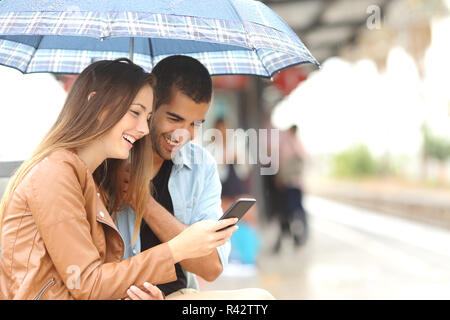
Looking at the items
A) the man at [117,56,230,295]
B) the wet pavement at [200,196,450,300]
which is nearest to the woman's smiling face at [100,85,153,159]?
the man at [117,56,230,295]

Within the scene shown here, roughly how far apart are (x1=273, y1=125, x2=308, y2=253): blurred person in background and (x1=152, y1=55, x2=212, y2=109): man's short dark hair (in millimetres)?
5150

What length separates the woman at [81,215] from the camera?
4.54 feet

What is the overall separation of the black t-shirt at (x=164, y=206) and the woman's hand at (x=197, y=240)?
0.49 meters

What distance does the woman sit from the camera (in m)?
1.38

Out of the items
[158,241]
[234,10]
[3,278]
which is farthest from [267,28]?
[3,278]

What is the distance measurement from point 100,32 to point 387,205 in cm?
1207

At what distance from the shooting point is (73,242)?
1.39m

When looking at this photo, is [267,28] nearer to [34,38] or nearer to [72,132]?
[72,132]

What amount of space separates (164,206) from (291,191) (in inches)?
224

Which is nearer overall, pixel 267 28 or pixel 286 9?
pixel 267 28

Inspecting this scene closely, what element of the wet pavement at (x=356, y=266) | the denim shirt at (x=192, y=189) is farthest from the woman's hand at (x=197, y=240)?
the wet pavement at (x=356, y=266)

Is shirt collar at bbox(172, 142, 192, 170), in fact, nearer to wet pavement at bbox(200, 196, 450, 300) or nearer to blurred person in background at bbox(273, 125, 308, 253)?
wet pavement at bbox(200, 196, 450, 300)

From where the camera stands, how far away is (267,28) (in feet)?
5.94

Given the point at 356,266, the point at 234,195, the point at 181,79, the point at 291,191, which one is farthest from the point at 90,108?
the point at 291,191
